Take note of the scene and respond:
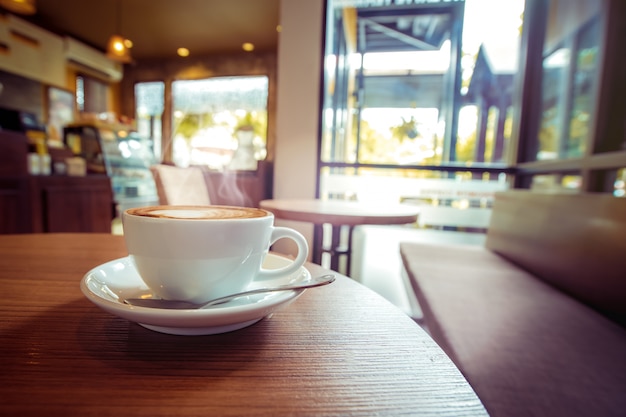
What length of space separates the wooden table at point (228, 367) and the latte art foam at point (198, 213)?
0.13 metres

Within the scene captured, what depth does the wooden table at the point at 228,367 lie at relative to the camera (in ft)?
0.83

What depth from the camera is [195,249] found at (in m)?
0.35

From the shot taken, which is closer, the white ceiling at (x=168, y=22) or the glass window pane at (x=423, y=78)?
the glass window pane at (x=423, y=78)

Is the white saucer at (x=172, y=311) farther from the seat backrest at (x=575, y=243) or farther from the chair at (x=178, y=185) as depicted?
the seat backrest at (x=575, y=243)

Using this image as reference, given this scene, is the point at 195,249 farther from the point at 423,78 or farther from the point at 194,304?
the point at 423,78

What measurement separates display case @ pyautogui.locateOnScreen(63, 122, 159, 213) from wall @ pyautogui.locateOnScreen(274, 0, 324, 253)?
2.93 m

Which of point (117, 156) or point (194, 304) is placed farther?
point (117, 156)

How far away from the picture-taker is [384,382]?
0.95ft

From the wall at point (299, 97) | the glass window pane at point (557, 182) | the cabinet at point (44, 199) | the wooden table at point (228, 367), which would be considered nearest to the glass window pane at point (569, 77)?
the glass window pane at point (557, 182)

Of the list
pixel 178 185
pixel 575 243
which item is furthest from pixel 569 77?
pixel 178 185

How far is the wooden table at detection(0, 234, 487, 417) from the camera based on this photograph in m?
0.25

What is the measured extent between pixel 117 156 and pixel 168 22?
2334 mm

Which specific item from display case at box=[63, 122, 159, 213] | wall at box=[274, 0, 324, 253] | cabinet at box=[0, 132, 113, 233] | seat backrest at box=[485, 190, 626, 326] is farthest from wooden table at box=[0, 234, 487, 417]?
display case at box=[63, 122, 159, 213]

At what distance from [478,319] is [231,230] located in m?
1.09
